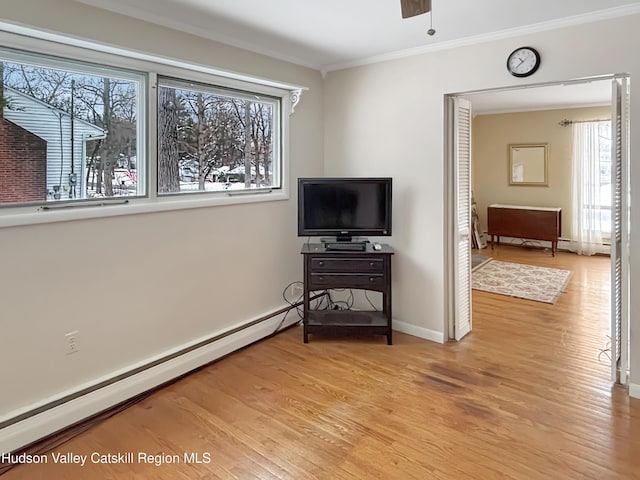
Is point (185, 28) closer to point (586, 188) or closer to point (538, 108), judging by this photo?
point (538, 108)

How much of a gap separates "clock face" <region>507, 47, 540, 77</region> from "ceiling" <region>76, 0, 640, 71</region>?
0.45 ft

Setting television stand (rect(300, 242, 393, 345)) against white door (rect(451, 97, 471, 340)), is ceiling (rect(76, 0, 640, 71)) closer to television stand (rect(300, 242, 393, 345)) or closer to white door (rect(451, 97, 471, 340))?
white door (rect(451, 97, 471, 340))

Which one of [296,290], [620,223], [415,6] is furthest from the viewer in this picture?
[296,290]

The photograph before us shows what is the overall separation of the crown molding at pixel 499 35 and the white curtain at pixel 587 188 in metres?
4.95

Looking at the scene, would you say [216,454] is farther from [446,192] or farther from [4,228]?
[446,192]

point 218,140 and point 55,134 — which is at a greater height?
point 218,140

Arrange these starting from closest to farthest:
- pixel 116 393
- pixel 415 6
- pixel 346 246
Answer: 1. pixel 415 6
2. pixel 116 393
3. pixel 346 246

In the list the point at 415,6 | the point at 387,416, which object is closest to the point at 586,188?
the point at 387,416

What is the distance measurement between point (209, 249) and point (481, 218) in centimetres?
645

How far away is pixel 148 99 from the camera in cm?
283

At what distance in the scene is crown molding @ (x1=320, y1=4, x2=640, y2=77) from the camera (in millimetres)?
2656

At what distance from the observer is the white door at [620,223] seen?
2.71 m

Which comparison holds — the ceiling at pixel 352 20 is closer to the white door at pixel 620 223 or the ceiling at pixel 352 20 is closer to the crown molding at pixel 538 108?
the white door at pixel 620 223

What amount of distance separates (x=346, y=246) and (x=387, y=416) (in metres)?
1.49
